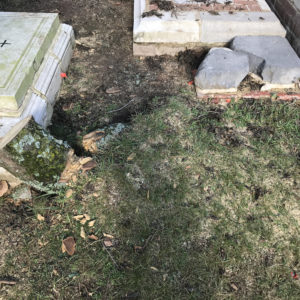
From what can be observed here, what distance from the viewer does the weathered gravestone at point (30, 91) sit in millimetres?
2674

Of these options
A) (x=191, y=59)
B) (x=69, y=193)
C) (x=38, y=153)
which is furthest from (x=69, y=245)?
(x=191, y=59)

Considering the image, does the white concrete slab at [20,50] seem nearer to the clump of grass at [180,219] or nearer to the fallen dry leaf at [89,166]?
the fallen dry leaf at [89,166]

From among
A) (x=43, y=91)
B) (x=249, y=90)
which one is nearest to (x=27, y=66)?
(x=43, y=91)

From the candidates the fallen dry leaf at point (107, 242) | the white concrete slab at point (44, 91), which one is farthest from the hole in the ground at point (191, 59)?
the fallen dry leaf at point (107, 242)

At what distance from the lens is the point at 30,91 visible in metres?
3.35

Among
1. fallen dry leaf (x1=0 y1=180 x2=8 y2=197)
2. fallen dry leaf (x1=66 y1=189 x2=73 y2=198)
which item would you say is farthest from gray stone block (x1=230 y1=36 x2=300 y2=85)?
fallen dry leaf (x1=0 y1=180 x2=8 y2=197)

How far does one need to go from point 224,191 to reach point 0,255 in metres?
2.14

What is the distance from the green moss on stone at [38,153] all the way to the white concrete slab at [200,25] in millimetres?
2358

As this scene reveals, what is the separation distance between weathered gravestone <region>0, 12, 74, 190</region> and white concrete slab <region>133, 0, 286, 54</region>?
1.18m

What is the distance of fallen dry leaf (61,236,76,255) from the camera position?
8.48 feet

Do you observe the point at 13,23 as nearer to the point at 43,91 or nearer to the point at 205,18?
the point at 43,91

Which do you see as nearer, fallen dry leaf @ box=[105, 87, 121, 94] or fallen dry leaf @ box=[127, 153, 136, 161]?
fallen dry leaf @ box=[127, 153, 136, 161]

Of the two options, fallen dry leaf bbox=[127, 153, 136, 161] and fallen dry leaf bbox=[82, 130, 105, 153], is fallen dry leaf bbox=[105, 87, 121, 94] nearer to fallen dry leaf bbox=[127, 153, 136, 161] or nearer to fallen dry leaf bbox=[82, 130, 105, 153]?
fallen dry leaf bbox=[82, 130, 105, 153]

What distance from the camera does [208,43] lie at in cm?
446
